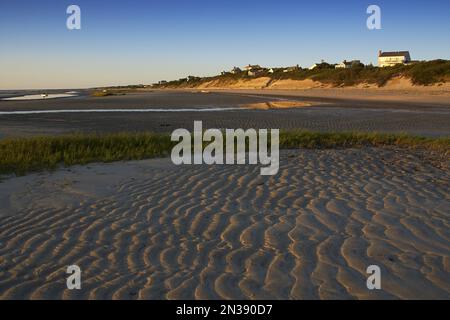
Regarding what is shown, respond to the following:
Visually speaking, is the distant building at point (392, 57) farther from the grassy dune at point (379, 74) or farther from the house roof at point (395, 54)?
the grassy dune at point (379, 74)

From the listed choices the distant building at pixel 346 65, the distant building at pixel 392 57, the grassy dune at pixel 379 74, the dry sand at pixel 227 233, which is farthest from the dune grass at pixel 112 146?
the distant building at pixel 392 57

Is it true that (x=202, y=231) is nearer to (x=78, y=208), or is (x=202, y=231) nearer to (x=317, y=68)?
(x=78, y=208)

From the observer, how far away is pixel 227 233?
502 centimetres

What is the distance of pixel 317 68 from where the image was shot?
66.2 metres

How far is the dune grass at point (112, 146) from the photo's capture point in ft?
29.9

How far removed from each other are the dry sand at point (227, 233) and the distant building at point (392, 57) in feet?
276

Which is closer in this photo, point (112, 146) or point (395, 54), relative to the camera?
point (112, 146)

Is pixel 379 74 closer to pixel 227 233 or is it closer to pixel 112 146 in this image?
pixel 112 146

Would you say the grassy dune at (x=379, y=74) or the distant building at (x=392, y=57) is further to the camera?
the distant building at (x=392, y=57)

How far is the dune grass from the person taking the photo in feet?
29.9

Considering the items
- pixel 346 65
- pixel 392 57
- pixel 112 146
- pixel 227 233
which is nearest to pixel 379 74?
pixel 346 65

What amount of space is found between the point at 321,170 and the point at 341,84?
46118mm

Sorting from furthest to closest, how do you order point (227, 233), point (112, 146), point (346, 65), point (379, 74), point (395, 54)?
point (395, 54) → point (346, 65) → point (379, 74) → point (112, 146) → point (227, 233)

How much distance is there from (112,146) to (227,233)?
21.8ft
